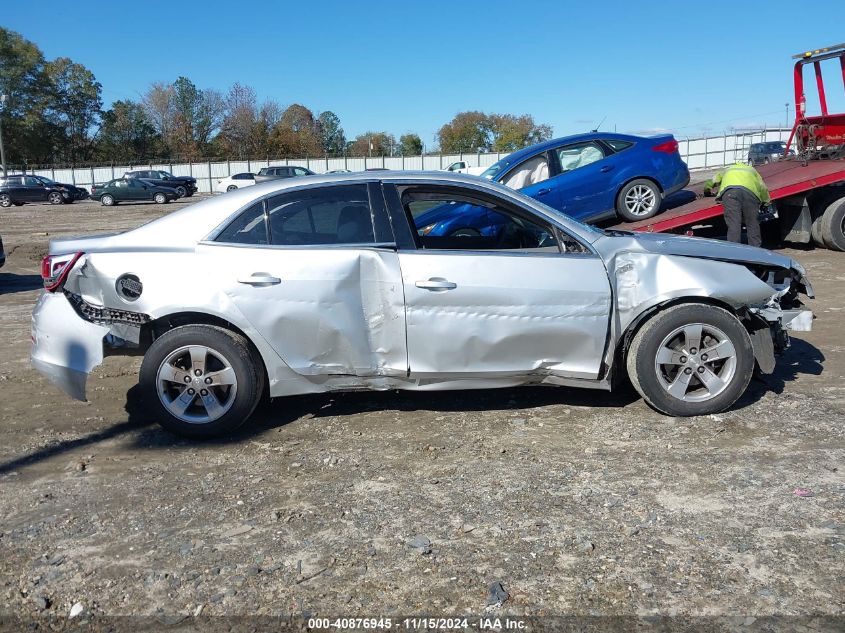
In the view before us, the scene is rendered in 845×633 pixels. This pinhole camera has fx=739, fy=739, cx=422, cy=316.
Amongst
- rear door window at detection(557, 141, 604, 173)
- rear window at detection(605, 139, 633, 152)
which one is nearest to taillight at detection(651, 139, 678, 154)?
rear window at detection(605, 139, 633, 152)

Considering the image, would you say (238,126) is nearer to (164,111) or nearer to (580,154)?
(164,111)

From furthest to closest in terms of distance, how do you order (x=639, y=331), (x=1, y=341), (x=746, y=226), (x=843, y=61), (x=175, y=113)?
(x=175, y=113) < (x=843, y=61) < (x=746, y=226) < (x=1, y=341) < (x=639, y=331)

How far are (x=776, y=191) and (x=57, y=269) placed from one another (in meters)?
10.0

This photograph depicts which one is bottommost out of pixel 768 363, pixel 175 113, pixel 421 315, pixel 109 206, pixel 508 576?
pixel 508 576

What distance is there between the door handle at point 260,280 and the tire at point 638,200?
24.6ft

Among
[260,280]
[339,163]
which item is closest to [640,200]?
[260,280]

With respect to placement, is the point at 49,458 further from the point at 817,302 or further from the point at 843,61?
the point at 843,61

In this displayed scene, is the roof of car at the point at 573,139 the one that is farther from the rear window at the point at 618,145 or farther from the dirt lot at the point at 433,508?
the dirt lot at the point at 433,508

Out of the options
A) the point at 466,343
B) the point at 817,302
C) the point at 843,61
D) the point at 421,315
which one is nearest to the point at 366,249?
the point at 421,315

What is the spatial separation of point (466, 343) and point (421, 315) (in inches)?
13.2

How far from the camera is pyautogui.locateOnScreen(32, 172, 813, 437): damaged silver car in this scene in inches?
180

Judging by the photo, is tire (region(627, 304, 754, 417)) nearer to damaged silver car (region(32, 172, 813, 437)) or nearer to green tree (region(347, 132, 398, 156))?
damaged silver car (region(32, 172, 813, 437))

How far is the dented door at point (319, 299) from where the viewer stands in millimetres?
4562

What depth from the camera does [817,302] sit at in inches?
332
